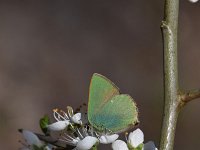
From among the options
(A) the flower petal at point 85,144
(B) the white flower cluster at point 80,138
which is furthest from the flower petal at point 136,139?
(A) the flower petal at point 85,144

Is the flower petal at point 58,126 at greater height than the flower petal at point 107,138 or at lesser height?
greater

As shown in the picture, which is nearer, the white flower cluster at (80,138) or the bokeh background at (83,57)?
the white flower cluster at (80,138)

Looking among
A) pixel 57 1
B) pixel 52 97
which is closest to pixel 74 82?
pixel 52 97

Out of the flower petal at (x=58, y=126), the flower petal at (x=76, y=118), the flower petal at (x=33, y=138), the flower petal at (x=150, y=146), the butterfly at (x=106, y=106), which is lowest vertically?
the flower petal at (x=150, y=146)

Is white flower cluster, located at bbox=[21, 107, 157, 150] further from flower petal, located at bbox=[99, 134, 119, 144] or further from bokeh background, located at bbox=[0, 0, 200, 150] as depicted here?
bokeh background, located at bbox=[0, 0, 200, 150]

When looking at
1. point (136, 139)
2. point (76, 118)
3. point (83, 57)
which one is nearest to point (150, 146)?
point (136, 139)

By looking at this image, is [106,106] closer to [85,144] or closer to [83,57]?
[85,144]

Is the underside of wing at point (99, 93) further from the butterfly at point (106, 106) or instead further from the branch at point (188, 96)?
the branch at point (188, 96)
